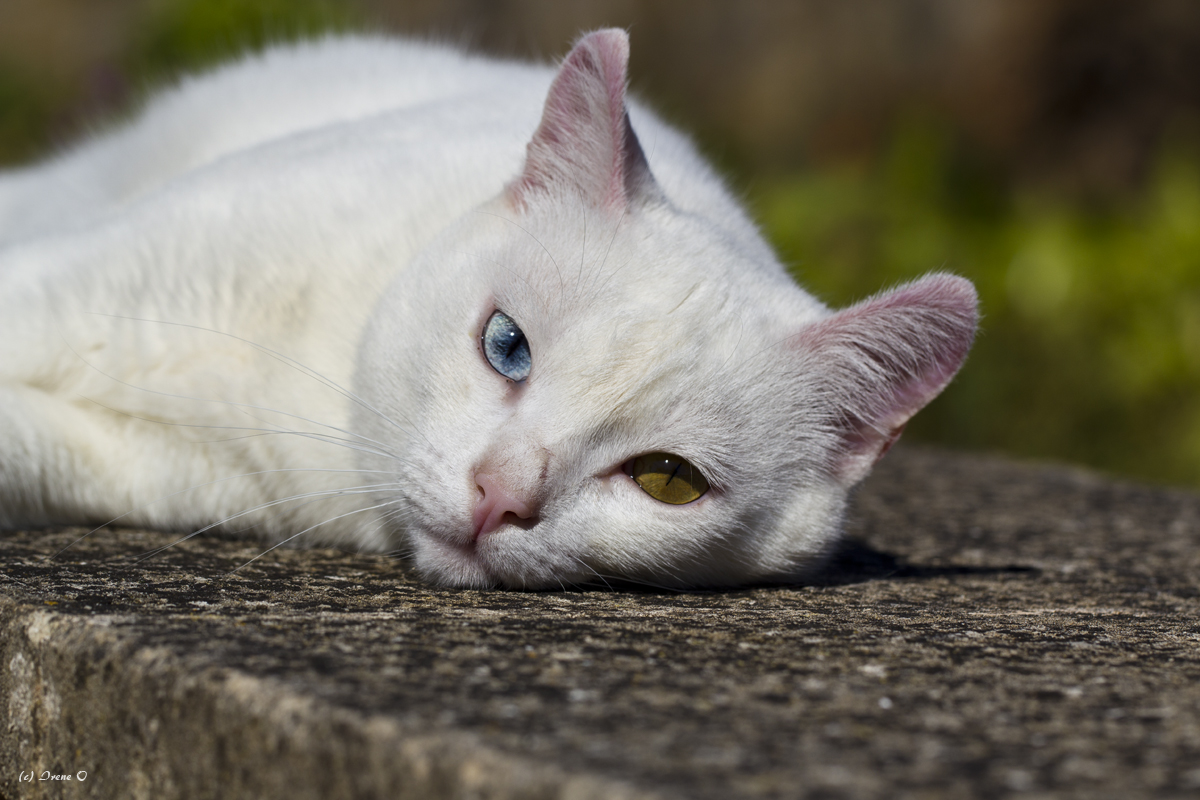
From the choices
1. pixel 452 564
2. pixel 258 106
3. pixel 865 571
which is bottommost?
pixel 452 564

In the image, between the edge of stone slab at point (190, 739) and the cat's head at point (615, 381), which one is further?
the cat's head at point (615, 381)

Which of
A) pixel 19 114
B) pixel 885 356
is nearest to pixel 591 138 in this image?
pixel 885 356

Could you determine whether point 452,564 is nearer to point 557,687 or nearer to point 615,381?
point 615,381

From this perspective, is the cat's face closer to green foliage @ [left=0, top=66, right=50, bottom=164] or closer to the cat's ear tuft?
the cat's ear tuft

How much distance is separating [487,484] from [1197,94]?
20.5ft

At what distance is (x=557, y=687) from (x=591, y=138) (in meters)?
1.17

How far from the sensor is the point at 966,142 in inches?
259

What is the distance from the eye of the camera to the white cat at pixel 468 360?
1853 millimetres

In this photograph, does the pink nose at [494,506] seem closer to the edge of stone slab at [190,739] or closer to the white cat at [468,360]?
the white cat at [468,360]

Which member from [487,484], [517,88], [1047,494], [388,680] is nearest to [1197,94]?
[1047,494]

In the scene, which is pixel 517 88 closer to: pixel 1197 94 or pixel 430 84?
pixel 430 84

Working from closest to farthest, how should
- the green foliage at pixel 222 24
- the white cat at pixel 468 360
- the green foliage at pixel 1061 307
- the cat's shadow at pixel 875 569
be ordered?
1. the white cat at pixel 468 360
2. the cat's shadow at pixel 875 569
3. the green foliage at pixel 1061 307
4. the green foliage at pixel 222 24

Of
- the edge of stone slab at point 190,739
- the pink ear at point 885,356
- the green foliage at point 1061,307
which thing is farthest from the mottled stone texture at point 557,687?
the green foliage at point 1061,307

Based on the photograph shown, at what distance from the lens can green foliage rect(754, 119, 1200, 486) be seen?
16.2 feet
